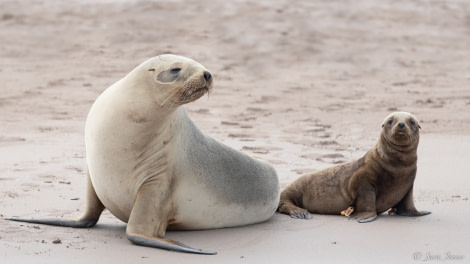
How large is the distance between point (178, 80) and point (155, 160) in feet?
1.69

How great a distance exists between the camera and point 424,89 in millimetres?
13195

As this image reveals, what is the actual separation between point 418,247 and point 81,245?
1958 millimetres

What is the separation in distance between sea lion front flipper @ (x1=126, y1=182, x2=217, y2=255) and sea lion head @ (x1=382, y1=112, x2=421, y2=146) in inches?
68.8

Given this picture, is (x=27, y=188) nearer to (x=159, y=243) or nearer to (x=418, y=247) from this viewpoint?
(x=159, y=243)

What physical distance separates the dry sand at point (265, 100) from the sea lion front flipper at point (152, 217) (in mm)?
84

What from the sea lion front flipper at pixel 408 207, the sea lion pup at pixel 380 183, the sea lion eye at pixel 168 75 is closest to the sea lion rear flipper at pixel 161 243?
the sea lion eye at pixel 168 75

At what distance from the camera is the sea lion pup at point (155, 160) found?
216 inches

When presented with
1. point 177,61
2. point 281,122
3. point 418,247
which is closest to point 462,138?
point 281,122

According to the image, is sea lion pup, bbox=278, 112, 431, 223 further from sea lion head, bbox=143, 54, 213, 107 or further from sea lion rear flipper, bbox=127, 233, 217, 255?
sea lion head, bbox=143, 54, 213, 107

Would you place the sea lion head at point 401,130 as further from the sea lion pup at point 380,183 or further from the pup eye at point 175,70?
the pup eye at point 175,70

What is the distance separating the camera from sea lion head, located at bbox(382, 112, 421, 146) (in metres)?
6.52

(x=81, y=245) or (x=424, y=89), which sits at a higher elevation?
(x=81, y=245)

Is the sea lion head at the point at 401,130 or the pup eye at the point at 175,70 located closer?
the pup eye at the point at 175,70

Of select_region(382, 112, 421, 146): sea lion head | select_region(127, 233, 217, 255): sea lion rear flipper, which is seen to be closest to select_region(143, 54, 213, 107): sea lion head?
select_region(127, 233, 217, 255): sea lion rear flipper
